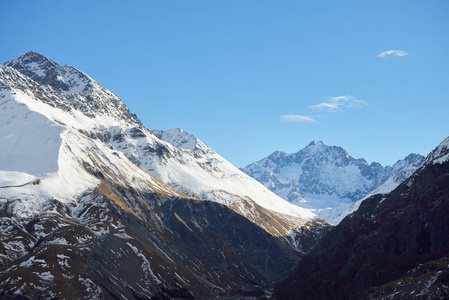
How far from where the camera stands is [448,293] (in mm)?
198500
